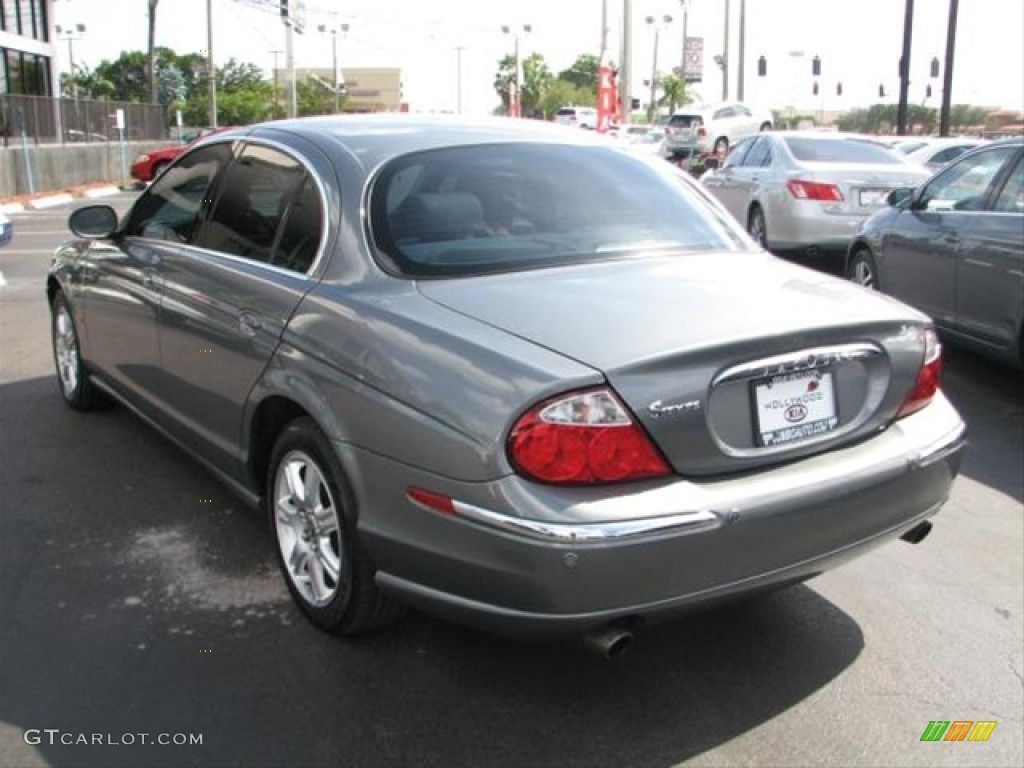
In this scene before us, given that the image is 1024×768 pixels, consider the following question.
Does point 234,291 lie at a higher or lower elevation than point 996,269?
higher

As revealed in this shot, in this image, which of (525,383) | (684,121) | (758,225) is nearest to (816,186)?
(758,225)

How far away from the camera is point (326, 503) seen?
10.6 ft

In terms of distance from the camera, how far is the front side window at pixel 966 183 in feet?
21.2

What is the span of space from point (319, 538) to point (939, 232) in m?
5.12

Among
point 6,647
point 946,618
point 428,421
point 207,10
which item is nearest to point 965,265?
point 946,618

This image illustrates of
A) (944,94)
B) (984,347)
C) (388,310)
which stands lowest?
(984,347)

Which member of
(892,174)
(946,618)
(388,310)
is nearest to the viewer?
(388,310)

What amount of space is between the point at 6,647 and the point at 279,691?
935mm

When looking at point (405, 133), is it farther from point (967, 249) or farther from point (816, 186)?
point (816, 186)

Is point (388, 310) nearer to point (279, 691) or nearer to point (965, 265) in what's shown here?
point (279, 691)

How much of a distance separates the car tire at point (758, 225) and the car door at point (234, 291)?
8.00 metres

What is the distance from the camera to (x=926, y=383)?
3260 mm

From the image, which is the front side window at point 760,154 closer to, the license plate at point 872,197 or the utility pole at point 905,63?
the license plate at point 872,197

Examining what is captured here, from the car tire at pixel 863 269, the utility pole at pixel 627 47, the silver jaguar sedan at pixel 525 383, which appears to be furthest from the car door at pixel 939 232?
the utility pole at pixel 627 47
